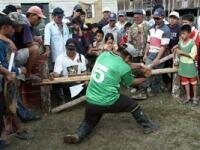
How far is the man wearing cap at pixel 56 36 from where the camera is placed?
8258 mm

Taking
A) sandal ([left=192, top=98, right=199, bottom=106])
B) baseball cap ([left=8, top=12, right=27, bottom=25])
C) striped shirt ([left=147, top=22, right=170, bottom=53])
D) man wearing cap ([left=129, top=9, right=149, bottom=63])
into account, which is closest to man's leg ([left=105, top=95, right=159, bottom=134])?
sandal ([left=192, top=98, right=199, bottom=106])

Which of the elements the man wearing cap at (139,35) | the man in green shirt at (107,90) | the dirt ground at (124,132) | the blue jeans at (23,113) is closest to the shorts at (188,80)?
the dirt ground at (124,132)

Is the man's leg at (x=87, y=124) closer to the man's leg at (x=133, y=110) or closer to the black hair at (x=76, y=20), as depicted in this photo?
the man's leg at (x=133, y=110)

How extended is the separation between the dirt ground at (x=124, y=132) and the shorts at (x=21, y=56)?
1.05 m

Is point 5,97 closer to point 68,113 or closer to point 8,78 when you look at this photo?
point 8,78

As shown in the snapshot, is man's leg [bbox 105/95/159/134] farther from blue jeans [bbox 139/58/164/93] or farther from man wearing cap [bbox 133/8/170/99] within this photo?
blue jeans [bbox 139/58/164/93]

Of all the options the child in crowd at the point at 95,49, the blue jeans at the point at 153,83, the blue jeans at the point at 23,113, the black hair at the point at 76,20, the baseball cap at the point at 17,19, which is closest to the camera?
the baseball cap at the point at 17,19

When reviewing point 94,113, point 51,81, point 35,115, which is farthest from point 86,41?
point 94,113

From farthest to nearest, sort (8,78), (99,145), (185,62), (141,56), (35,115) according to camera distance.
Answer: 1. (141,56)
2. (185,62)
3. (35,115)
4. (99,145)
5. (8,78)

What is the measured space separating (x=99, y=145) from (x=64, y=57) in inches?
103

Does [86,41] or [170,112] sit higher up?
[86,41]

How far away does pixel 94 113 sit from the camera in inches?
233

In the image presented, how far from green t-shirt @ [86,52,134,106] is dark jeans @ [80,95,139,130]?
64 mm

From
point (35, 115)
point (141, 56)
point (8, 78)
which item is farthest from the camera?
point (141, 56)
